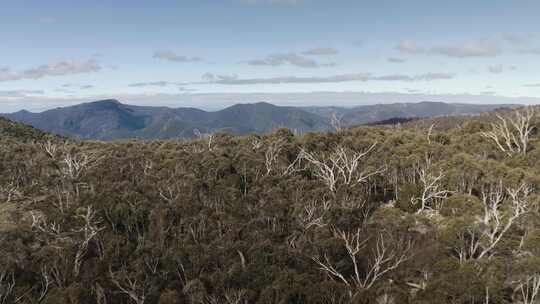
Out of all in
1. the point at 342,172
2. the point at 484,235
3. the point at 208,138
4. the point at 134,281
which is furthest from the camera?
the point at 208,138

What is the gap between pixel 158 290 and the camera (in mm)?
41875

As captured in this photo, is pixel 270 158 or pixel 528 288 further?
pixel 270 158

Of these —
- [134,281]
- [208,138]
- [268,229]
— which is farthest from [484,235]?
[208,138]

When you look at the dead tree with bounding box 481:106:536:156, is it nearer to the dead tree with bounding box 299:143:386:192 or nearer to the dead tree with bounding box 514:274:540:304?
the dead tree with bounding box 299:143:386:192

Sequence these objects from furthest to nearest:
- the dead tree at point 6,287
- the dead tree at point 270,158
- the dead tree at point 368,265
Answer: the dead tree at point 270,158 → the dead tree at point 368,265 → the dead tree at point 6,287

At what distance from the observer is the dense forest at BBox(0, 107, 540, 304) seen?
39.3 metres

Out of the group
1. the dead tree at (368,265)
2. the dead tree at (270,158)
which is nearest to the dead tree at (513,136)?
the dead tree at (270,158)

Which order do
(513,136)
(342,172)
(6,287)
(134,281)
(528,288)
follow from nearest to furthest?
(528,288) < (134,281) < (6,287) < (342,172) < (513,136)

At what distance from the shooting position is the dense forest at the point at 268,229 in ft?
129

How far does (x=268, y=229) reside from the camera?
51844mm

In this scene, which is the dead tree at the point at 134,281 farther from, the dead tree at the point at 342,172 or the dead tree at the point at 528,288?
the dead tree at the point at 528,288

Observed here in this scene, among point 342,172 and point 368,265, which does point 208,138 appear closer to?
point 342,172

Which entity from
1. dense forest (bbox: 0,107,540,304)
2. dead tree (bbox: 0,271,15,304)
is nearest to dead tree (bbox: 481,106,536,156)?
dense forest (bbox: 0,107,540,304)

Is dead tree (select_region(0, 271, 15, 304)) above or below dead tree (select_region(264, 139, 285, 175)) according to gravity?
below
